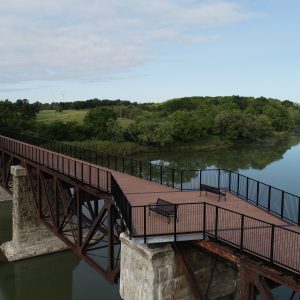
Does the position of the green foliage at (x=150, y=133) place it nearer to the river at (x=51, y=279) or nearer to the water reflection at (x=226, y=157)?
the water reflection at (x=226, y=157)

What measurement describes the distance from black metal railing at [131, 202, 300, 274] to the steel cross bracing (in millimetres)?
2753

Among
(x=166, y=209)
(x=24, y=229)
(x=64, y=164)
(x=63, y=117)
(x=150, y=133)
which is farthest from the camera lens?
(x=63, y=117)

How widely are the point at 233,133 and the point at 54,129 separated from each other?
37729 mm

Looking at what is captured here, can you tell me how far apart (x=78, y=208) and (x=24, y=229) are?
7.98m

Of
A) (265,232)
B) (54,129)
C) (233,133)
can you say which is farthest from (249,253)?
(233,133)

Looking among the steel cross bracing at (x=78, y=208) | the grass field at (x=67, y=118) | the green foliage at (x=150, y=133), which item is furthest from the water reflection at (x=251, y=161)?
the steel cross bracing at (x=78, y=208)

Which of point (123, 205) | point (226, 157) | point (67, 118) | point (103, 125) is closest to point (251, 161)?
point (226, 157)

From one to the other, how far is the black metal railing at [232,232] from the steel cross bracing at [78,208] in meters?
2.75

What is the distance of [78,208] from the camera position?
55.1 ft

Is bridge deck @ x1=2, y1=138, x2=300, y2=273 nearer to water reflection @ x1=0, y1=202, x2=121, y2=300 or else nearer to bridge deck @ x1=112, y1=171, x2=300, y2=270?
bridge deck @ x1=112, y1=171, x2=300, y2=270

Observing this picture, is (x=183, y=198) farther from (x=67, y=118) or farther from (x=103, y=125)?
(x=67, y=118)

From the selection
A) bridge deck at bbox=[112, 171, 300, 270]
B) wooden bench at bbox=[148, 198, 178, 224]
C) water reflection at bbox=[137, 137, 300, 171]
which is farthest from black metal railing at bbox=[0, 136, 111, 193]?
water reflection at bbox=[137, 137, 300, 171]

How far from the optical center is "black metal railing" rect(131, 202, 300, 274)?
919 centimetres

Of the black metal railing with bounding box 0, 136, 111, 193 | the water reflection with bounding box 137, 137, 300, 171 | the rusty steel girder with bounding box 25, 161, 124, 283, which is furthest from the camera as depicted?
the water reflection with bounding box 137, 137, 300, 171
